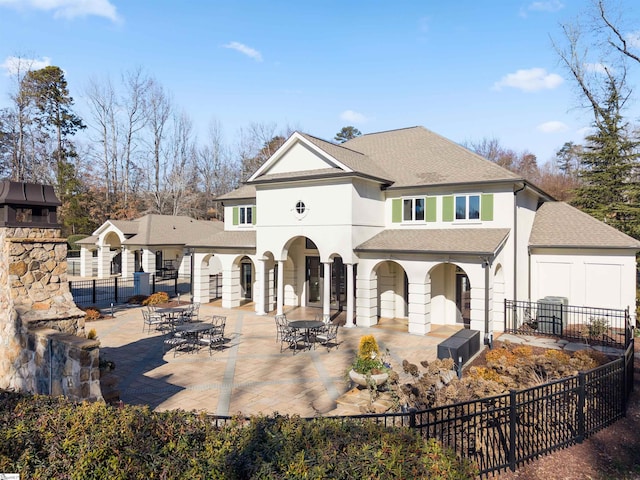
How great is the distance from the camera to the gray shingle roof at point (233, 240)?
2211 cm

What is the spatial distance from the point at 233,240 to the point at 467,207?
40.9 ft

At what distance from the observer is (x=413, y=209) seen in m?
19.6

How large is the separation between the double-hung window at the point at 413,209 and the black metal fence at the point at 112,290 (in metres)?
14.5

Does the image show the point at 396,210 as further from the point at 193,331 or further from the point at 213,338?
the point at 193,331

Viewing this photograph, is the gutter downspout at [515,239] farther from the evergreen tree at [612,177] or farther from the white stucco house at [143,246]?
the white stucco house at [143,246]

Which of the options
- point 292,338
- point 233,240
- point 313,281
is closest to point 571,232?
point 313,281

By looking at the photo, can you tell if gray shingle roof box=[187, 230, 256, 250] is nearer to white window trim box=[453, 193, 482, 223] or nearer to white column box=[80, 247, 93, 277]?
white window trim box=[453, 193, 482, 223]

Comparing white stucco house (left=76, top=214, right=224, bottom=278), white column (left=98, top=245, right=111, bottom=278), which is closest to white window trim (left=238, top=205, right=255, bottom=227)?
white stucco house (left=76, top=214, right=224, bottom=278)

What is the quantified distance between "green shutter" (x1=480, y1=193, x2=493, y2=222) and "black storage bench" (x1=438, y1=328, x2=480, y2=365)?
227 inches

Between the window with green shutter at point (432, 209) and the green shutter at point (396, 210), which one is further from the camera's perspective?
the green shutter at point (396, 210)

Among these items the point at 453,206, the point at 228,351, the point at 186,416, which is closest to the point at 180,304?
the point at 228,351

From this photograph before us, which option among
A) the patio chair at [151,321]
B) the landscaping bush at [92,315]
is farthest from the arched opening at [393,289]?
the landscaping bush at [92,315]

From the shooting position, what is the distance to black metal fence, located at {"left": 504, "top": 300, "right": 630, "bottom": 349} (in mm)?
15825

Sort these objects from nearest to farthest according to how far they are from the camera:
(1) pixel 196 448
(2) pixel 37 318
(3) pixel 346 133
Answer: (1) pixel 196 448, (2) pixel 37 318, (3) pixel 346 133
